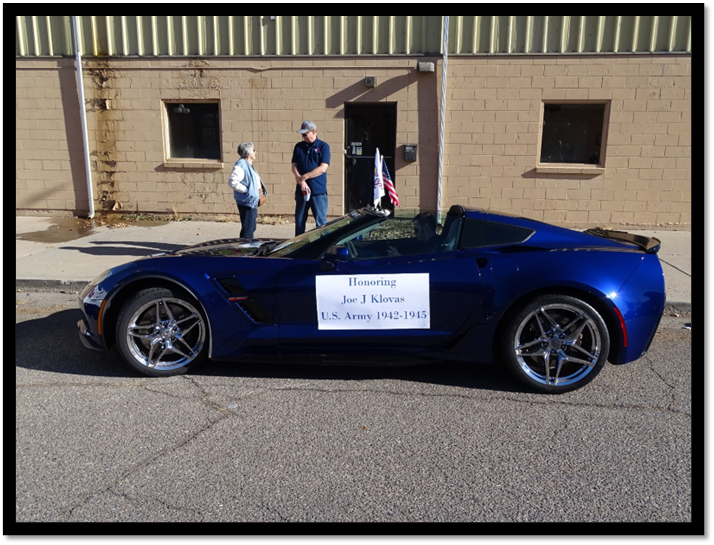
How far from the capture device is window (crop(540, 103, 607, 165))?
9.93 metres

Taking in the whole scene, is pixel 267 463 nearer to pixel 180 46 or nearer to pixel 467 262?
pixel 467 262

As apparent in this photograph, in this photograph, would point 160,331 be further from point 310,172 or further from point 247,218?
point 310,172

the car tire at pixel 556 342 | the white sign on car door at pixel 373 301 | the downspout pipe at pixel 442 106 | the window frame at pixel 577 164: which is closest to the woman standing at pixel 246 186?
the white sign on car door at pixel 373 301

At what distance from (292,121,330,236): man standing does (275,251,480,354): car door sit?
3662 millimetres

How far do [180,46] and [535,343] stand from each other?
9.15 meters

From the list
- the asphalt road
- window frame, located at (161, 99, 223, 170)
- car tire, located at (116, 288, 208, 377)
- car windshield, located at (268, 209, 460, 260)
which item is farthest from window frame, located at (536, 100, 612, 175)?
car tire, located at (116, 288, 208, 377)

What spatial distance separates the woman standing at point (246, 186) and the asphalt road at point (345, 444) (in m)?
3.25

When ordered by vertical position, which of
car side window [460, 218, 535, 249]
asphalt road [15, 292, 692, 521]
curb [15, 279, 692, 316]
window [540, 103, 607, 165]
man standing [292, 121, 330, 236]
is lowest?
asphalt road [15, 292, 692, 521]

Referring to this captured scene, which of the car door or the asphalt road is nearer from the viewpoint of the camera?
the asphalt road

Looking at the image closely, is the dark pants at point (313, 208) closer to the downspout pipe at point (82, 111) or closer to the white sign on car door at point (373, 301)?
the white sign on car door at point (373, 301)

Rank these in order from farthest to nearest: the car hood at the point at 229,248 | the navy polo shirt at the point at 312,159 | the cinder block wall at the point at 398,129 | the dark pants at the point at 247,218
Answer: the cinder block wall at the point at 398,129, the navy polo shirt at the point at 312,159, the dark pants at the point at 247,218, the car hood at the point at 229,248

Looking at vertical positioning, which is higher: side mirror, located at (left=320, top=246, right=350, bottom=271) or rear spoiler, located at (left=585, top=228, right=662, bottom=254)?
rear spoiler, located at (left=585, top=228, right=662, bottom=254)

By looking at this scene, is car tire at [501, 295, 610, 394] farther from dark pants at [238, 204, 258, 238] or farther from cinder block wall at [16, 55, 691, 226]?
cinder block wall at [16, 55, 691, 226]

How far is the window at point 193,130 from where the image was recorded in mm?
10570
